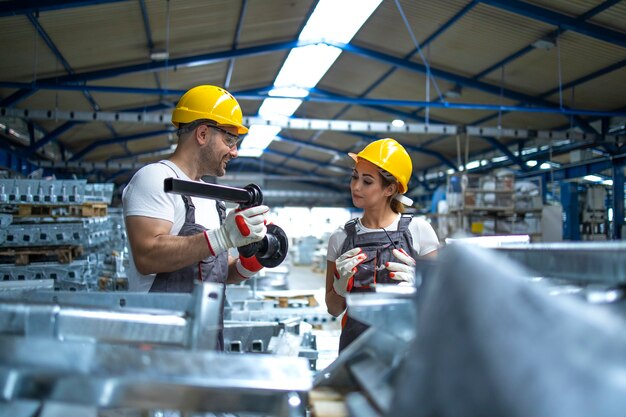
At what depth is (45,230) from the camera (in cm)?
627

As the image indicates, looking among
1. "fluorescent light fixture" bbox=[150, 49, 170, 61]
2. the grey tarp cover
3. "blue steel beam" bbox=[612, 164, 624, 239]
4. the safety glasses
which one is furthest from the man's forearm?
"blue steel beam" bbox=[612, 164, 624, 239]

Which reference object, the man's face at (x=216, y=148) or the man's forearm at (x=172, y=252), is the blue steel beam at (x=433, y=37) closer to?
the man's face at (x=216, y=148)

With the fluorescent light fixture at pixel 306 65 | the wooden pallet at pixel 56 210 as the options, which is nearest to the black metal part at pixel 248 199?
the wooden pallet at pixel 56 210

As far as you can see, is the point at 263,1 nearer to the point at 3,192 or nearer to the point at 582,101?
the point at 3,192

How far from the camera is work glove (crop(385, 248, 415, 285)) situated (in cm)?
272

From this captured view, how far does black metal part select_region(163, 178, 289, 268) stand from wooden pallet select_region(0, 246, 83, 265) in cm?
483

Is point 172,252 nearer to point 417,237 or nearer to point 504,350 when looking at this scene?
point 417,237

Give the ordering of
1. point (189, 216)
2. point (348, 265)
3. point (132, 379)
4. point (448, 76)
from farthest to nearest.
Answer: point (448, 76)
point (348, 265)
point (189, 216)
point (132, 379)

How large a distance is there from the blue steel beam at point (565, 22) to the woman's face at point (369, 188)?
20.8ft

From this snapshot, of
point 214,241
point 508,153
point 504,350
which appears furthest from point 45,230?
point 508,153

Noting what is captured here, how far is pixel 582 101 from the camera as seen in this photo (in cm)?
1170

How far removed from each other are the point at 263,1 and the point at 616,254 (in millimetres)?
9363

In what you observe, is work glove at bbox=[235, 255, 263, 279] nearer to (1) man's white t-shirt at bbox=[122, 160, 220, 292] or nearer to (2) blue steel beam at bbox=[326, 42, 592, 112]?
(1) man's white t-shirt at bbox=[122, 160, 220, 292]

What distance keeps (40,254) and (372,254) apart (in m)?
5.67
